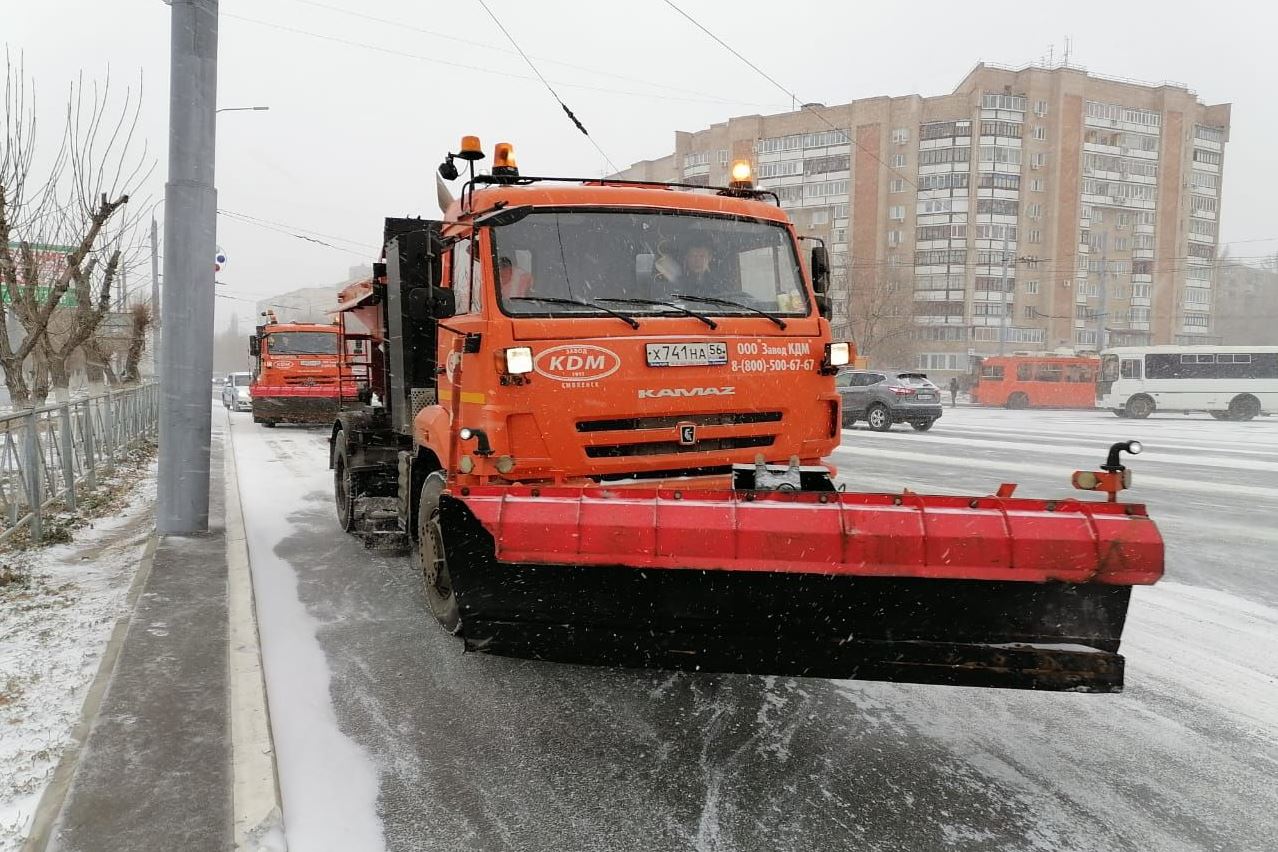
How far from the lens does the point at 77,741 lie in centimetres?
325

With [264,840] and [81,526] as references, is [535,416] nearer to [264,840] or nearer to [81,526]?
[264,840]

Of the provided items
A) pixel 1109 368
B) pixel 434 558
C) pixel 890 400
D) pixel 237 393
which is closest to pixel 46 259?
pixel 434 558

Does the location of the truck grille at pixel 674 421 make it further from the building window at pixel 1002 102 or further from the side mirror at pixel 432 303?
the building window at pixel 1002 102

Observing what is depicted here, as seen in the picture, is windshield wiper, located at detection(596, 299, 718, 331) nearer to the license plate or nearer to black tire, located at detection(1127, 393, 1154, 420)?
the license plate

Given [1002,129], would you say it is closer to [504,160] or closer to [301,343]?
[301,343]

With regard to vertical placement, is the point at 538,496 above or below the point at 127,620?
above

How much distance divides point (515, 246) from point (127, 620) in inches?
119

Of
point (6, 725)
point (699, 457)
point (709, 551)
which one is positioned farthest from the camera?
point (699, 457)

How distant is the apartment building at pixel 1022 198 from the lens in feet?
224

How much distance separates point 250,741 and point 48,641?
2.04 meters

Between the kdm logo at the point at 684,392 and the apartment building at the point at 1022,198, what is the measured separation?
6418 centimetres

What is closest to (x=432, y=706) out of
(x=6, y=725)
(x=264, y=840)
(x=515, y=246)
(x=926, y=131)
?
(x=264, y=840)

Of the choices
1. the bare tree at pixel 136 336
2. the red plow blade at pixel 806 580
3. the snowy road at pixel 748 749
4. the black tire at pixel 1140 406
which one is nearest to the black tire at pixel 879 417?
the black tire at pixel 1140 406

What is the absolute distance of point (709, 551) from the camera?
2986mm
